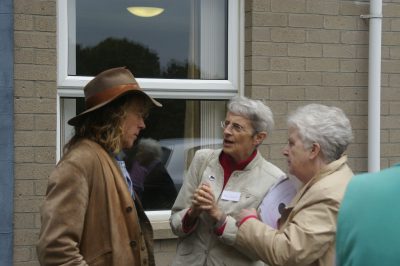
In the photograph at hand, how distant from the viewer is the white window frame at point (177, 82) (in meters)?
4.80

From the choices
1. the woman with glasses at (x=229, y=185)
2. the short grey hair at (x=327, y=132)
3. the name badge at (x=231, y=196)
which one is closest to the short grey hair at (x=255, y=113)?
the woman with glasses at (x=229, y=185)

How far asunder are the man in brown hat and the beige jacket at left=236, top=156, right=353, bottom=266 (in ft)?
1.96

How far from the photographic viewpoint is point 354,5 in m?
5.47

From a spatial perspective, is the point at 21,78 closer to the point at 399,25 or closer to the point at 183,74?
the point at 183,74

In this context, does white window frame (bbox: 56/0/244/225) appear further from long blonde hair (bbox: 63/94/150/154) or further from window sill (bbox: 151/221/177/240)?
long blonde hair (bbox: 63/94/150/154)

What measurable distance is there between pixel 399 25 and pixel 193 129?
2.07 meters

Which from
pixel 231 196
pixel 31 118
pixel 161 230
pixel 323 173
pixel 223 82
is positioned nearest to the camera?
pixel 323 173

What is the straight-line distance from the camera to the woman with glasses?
11.3 ft

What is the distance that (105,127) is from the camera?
2953 mm

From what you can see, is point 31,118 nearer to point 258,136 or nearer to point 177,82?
point 177,82

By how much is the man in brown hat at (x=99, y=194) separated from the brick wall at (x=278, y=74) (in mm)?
1669

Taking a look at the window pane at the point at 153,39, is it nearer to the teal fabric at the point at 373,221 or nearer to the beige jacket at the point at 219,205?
the beige jacket at the point at 219,205

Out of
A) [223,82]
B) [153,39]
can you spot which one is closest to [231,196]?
[223,82]

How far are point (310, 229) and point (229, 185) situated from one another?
0.77 m
